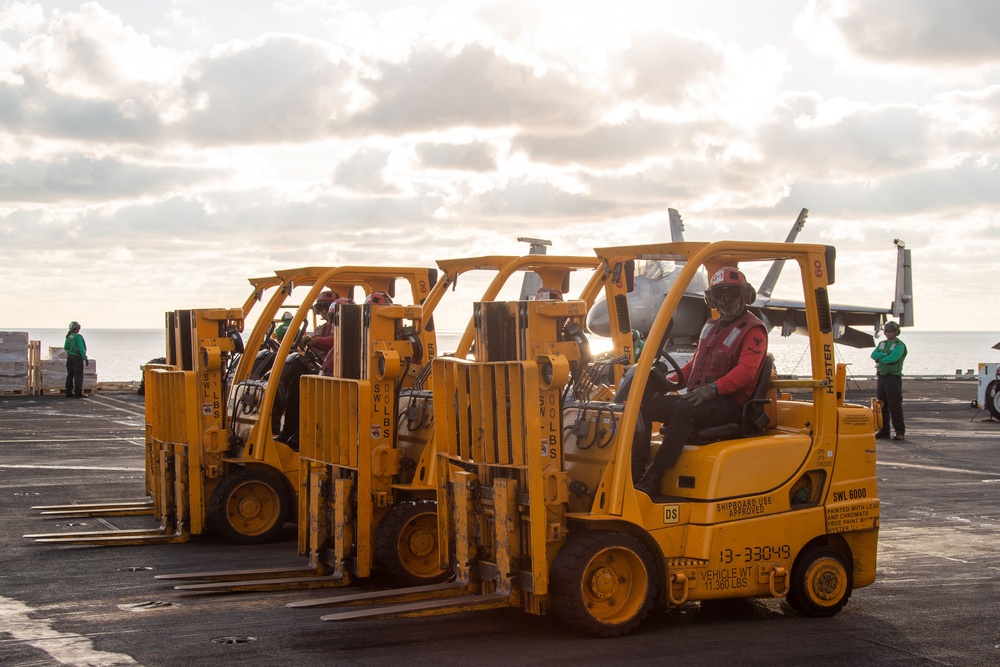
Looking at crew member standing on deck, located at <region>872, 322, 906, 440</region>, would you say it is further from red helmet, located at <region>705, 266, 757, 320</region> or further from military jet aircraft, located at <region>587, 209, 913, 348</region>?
red helmet, located at <region>705, 266, 757, 320</region>

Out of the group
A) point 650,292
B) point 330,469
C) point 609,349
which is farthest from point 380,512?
point 650,292

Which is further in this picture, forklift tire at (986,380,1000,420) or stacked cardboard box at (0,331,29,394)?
stacked cardboard box at (0,331,29,394)

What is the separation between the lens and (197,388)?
1050 cm

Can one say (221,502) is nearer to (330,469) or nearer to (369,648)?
(330,469)

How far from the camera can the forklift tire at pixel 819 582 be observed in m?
7.39

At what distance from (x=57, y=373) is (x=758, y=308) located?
21.6 m

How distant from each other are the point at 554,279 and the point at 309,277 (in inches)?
115

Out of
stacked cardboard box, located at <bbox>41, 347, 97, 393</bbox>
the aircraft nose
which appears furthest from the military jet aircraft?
stacked cardboard box, located at <bbox>41, 347, 97, 393</bbox>

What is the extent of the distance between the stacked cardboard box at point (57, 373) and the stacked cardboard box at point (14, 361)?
90 centimetres

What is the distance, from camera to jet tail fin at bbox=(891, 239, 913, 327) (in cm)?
4675

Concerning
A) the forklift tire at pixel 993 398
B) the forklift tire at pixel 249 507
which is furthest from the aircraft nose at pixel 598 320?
the forklift tire at pixel 249 507

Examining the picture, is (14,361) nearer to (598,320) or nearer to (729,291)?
(598,320)

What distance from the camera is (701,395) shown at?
23.5ft

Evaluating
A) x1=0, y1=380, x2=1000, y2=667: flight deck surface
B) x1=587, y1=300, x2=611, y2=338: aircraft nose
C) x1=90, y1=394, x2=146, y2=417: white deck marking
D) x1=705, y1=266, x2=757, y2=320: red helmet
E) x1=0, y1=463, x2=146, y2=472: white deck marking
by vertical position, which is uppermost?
x1=587, y1=300, x2=611, y2=338: aircraft nose
